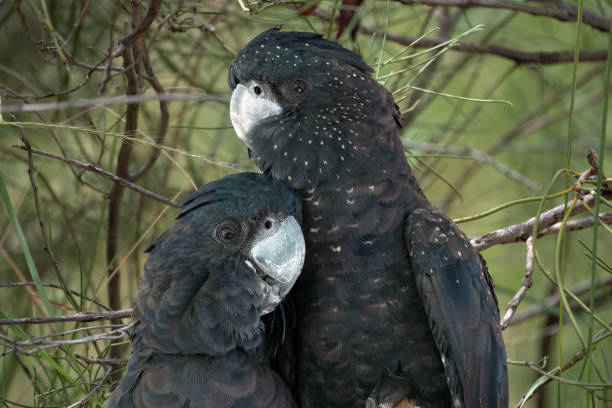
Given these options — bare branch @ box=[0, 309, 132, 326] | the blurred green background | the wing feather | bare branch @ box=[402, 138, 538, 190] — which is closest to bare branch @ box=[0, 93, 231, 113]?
the blurred green background

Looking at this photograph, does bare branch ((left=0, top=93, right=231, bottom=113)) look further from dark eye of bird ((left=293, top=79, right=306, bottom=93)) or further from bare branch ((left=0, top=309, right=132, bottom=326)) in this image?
bare branch ((left=0, top=309, right=132, bottom=326))

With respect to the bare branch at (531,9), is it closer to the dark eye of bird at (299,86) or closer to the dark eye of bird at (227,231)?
the dark eye of bird at (299,86)

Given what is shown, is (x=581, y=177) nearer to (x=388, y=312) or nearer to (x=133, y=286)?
(x=388, y=312)

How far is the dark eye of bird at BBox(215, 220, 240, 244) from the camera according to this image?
1.59 m

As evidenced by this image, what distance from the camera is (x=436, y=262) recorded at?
162cm

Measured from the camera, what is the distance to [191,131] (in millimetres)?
2686

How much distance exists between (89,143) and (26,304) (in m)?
0.66

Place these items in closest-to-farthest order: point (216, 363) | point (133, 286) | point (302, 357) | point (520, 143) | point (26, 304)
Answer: point (216, 363) → point (302, 357) → point (26, 304) → point (133, 286) → point (520, 143)

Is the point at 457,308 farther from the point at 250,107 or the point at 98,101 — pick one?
the point at 98,101

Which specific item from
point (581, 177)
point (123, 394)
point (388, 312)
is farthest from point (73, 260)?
point (581, 177)

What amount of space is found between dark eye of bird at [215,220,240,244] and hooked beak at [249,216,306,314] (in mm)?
52

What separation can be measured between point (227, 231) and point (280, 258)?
0.15 metres

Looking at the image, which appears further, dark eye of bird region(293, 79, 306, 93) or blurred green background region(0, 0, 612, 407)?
blurred green background region(0, 0, 612, 407)

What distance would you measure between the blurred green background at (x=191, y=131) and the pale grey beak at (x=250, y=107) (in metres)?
0.10
